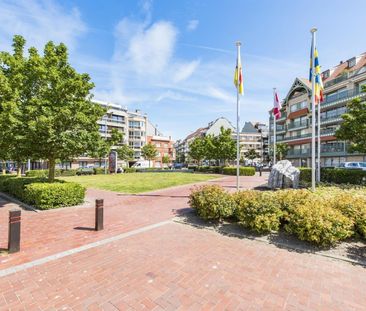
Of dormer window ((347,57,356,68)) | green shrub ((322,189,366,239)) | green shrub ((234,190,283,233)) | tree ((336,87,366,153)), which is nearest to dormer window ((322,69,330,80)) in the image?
dormer window ((347,57,356,68))

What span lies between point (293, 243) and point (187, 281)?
3332mm

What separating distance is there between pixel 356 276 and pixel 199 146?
123 feet

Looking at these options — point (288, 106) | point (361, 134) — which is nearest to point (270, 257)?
point (361, 134)

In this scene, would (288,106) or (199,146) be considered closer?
(199,146)

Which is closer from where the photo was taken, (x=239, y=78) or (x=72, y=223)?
(x=72, y=223)

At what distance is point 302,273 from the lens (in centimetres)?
433

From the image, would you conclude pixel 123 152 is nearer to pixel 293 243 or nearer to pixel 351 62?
pixel 293 243

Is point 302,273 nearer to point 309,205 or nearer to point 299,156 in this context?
point 309,205

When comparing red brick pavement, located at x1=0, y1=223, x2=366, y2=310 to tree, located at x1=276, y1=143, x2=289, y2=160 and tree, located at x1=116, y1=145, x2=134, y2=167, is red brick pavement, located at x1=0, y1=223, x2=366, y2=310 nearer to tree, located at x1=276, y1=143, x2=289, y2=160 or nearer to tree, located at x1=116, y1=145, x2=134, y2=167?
tree, located at x1=116, y1=145, x2=134, y2=167

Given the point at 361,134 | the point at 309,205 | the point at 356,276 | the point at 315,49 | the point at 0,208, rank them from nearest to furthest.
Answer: the point at 356,276, the point at 309,205, the point at 0,208, the point at 315,49, the point at 361,134

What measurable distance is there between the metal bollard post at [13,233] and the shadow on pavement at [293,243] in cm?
483

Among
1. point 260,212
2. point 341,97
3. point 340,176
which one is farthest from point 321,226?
point 341,97

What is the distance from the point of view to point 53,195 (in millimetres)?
9328

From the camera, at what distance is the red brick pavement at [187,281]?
343cm
